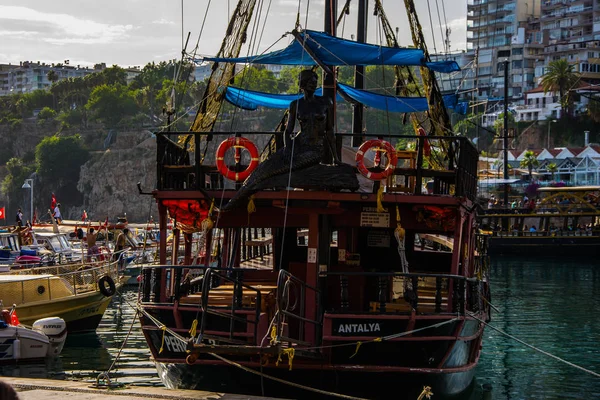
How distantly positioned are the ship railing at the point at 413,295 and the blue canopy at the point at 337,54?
3769mm

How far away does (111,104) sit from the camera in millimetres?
165750

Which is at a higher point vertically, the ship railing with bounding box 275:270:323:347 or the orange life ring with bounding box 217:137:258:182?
the orange life ring with bounding box 217:137:258:182

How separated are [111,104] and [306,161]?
508 ft

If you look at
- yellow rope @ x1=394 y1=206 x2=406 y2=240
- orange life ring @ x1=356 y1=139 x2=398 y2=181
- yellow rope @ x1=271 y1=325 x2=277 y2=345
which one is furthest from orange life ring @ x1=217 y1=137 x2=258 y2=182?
yellow rope @ x1=271 y1=325 x2=277 y2=345

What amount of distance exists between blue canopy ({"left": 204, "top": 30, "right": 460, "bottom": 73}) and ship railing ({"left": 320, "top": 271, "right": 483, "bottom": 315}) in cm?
377

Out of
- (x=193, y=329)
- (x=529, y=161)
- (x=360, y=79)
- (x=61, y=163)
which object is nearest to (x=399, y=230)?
(x=193, y=329)

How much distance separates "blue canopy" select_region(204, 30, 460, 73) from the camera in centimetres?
1656

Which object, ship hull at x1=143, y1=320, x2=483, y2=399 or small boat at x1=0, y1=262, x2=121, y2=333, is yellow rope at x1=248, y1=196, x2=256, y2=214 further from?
small boat at x1=0, y1=262, x2=121, y2=333

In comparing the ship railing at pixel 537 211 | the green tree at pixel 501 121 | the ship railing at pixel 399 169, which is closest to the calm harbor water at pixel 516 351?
the ship railing at pixel 399 169

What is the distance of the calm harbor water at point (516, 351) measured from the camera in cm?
2086

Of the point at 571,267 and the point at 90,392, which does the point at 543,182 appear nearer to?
the point at 571,267

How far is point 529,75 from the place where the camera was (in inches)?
5650

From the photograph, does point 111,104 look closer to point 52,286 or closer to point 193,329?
point 52,286

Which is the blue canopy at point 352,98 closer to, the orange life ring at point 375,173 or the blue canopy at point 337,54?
the blue canopy at point 337,54
